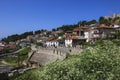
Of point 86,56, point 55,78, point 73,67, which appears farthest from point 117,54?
point 55,78

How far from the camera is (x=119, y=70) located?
67.8 feet

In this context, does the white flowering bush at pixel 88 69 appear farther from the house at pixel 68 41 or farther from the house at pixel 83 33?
the house at pixel 83 33

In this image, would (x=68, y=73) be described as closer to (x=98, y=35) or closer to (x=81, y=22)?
(x=98, y=35)

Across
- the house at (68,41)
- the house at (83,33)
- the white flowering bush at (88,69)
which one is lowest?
the white flowering bush at (88,69)

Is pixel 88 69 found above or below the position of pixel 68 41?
below

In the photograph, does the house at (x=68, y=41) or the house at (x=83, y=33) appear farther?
the house at (x=83, y=33)

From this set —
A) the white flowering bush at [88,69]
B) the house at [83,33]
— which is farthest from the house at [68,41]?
the white flowering bush at [88,69]

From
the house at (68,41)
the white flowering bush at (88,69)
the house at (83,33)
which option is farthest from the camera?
the house at (83,33)

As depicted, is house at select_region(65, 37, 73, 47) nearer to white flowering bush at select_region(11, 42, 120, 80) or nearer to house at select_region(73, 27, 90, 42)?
house at select_region(73, 27, 90, 42)

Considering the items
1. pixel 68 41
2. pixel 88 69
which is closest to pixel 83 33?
pixel 68 41

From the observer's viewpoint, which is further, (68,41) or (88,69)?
(68,41)

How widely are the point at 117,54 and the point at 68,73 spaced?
482 centimetres

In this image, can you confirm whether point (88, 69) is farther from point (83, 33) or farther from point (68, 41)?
point (83, 33)

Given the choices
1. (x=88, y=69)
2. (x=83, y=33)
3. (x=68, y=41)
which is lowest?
(x=88, y=69)
